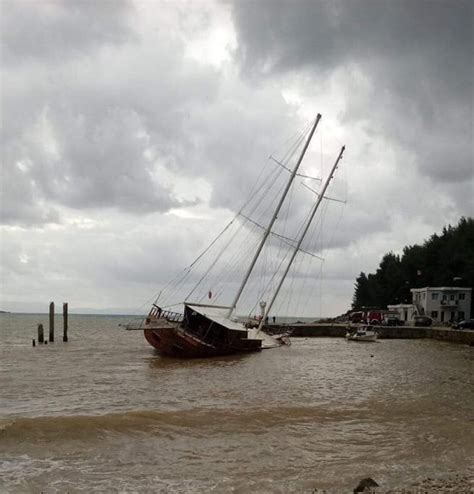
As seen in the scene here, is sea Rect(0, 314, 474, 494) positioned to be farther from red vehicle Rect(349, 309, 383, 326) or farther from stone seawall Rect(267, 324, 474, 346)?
red vehicle Rect(349, 309, 383, 326)

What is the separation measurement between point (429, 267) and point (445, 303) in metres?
21.4

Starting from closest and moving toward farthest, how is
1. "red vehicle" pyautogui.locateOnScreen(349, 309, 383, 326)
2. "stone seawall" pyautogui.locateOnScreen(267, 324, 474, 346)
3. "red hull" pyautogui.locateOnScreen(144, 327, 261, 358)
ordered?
"red hull" pyautogui.locateOnScreen(144, 327, 261, 358)
"stone seawall" pyautogui.locateOnScreen(267, 324, 474, 346)
"red vehicle" pyautogui.locateOnScreen(349, 309, 383, 326)

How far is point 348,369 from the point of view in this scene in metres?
37.0

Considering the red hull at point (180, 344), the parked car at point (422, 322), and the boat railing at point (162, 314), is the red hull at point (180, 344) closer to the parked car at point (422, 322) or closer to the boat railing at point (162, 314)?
the boat railing at point (162, 314)

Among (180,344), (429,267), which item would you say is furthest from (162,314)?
(429,267)

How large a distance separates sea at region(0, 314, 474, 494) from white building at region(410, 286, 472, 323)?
5773 centimetres

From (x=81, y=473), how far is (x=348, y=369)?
26.4 metres

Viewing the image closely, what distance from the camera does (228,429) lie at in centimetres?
1797

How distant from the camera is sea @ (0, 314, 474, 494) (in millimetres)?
13016

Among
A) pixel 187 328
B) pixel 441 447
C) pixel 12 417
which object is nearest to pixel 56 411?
pixel 12 417

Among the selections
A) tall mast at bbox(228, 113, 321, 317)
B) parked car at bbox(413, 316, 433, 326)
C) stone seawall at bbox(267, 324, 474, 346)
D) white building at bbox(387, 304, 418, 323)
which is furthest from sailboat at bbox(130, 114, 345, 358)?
white building at bbox(387, 304, 418, 323)

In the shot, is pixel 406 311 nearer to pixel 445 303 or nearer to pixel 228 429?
pixel 445 303

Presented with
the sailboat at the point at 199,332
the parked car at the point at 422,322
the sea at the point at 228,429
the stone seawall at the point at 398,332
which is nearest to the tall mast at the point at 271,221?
the sailboat at the point at 199,332

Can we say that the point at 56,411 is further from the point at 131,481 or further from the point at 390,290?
the point at 390,290
